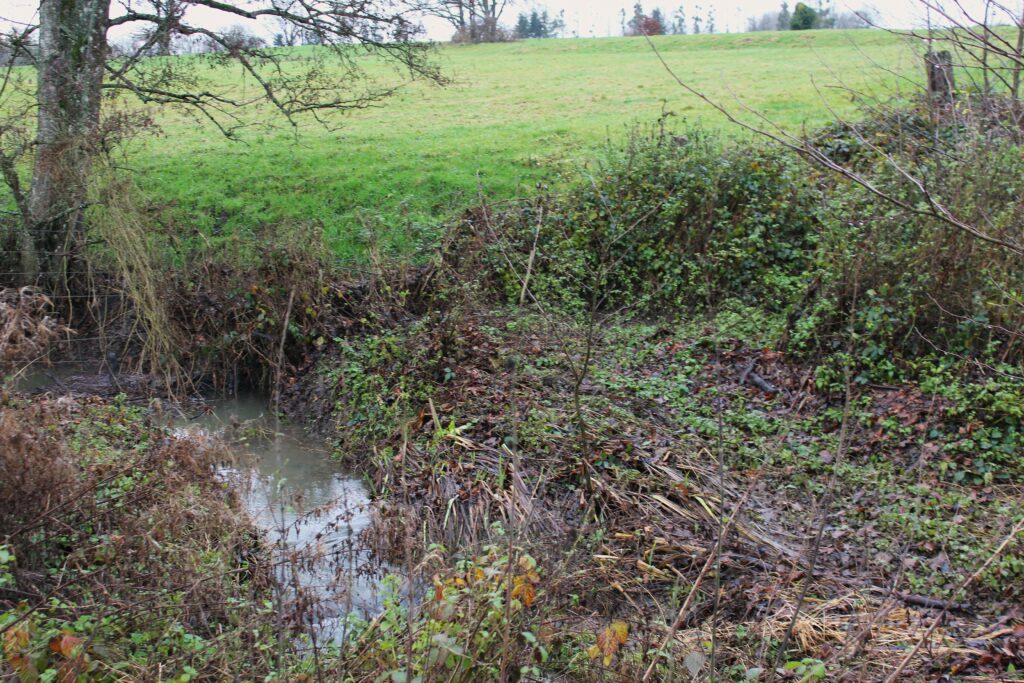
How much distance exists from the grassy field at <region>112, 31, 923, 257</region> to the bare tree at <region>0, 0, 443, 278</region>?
136cm

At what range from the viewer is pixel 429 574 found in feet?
16.8

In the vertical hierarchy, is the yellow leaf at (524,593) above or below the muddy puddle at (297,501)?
above

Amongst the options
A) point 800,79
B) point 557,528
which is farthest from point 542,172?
point 800,79

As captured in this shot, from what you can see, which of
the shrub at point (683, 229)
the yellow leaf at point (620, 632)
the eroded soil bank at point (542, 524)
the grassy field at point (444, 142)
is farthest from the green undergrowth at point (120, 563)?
the grassy field at point (444, 142)

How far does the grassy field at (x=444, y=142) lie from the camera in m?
14.5

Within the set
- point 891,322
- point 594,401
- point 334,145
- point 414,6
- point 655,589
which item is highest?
point 414,6

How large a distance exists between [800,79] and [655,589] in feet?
80.1

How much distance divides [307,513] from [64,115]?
26.4 feet

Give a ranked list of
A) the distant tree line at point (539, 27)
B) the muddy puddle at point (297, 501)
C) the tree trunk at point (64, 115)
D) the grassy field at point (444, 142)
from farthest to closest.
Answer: the distant tree line at point (539, 27)
the grassy field at point (444, 142)
the tree trunk at point (64, 115)
the muddy puddle at point (297, 501)

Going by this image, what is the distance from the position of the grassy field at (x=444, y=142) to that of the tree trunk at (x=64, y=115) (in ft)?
4.88

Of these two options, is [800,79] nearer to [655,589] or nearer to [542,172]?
[542,172]

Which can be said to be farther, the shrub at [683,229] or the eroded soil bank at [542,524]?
the shrub at [683,229]

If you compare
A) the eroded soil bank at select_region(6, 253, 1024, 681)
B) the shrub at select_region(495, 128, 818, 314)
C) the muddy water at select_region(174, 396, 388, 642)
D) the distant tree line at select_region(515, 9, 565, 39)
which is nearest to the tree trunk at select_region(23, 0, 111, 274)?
the eroded soil bank at select_region(6, 253, 1024, 681)

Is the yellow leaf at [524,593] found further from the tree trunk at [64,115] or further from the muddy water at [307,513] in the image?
the tree trunk at [64,115]
